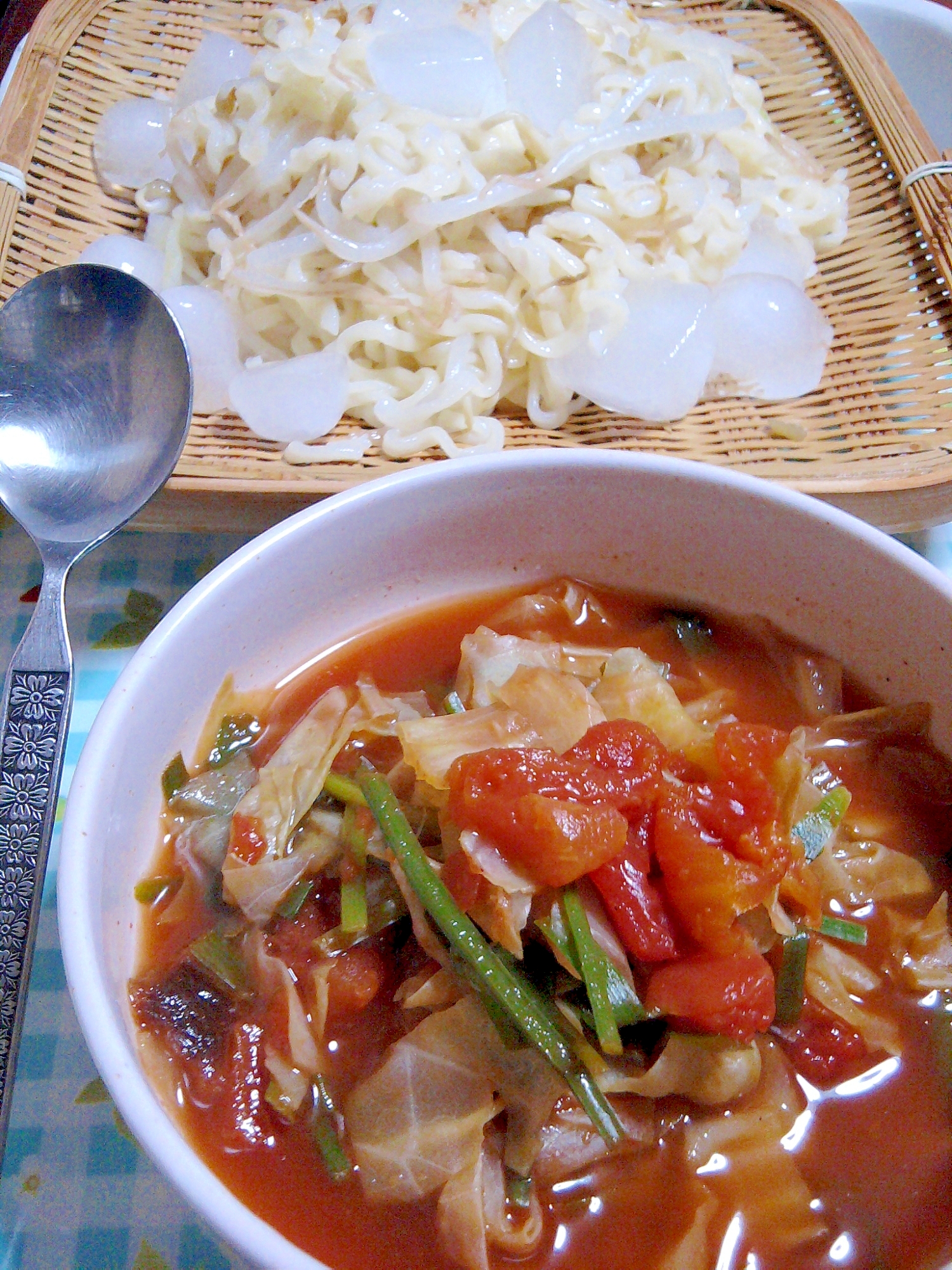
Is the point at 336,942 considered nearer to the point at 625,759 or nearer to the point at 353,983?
the point at 353,983

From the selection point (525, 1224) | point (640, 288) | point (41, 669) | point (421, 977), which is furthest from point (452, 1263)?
point (640, 288)

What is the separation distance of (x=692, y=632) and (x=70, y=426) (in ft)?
3.38

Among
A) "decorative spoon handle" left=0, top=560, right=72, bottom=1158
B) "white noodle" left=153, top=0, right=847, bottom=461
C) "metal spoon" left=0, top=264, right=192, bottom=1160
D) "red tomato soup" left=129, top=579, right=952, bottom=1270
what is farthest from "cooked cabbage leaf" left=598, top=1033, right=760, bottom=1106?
"white noodle" left=153, top=0, right=847, bottom=461

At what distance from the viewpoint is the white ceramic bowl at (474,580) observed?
0.92 metres

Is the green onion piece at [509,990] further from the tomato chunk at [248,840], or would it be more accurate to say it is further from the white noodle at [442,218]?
the white noodle at [442,218]

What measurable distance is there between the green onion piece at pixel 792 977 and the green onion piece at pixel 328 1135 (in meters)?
0.43

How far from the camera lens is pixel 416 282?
195 centimetres

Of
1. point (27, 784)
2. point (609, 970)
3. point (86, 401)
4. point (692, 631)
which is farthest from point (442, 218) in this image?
point (609, 970)

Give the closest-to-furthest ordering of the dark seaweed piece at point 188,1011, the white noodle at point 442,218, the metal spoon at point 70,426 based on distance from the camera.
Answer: the dark seaweed piece at point 188,1011, the metal spoon at point 70,426, the white noodle at point 442,218

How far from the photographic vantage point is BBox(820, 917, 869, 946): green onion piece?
3.20 ft

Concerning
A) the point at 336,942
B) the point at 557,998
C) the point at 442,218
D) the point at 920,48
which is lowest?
the point at 336,942

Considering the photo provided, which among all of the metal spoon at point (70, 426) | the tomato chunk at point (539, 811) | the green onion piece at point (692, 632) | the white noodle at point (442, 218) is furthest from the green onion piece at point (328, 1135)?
the white noodle at point (442, 218)

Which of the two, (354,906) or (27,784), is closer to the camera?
(354,906)

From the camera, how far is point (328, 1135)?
2.90ft
